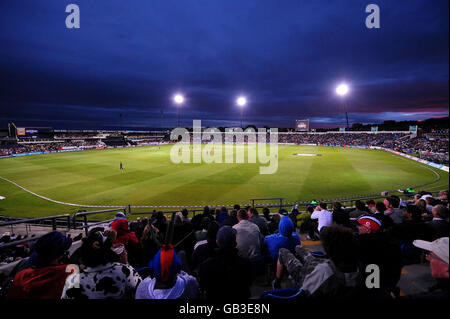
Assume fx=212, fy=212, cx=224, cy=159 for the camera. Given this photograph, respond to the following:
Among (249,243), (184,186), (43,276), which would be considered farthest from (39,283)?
(184,186)

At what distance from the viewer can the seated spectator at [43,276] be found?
2488 mm

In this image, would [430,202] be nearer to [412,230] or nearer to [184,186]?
[412,230]

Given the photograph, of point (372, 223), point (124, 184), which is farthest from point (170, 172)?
point (372, 223)

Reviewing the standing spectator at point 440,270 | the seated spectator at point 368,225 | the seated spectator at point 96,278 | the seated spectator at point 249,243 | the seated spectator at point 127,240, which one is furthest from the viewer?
the seated spectator at point 127,240

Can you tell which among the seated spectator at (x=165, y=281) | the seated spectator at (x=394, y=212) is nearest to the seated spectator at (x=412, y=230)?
the seated spectator at (x=394, y=212)

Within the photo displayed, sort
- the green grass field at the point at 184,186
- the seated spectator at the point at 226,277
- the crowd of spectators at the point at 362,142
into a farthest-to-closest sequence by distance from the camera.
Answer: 1. the crowd of spectators at the point at 362,142
2. the green grass field at the point at 184,186
3. the seated spectator at the point at 226,277

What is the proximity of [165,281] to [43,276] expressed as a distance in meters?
1.49

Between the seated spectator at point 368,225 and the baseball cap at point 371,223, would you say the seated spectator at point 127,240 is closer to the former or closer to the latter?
the seated spectator at point 368,225

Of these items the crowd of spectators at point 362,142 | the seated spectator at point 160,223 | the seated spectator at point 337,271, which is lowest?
the seated spectator at point 160,223

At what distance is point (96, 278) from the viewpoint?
251 cm

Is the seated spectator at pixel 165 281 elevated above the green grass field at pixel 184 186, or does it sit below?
above

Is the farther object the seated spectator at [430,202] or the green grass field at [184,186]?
the green grass field at [184,186]

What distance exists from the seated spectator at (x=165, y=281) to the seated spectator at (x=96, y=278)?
0.28m
